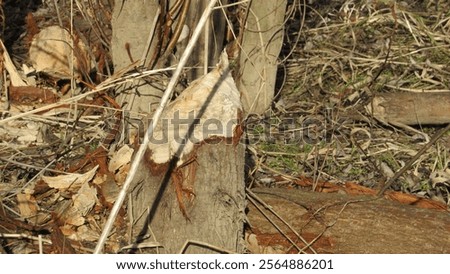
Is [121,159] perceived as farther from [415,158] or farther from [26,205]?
[415,158]

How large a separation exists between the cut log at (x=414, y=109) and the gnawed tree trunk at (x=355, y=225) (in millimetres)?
950

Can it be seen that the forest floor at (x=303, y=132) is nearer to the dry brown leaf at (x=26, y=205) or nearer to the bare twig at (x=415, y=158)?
the dry brown leaf at (x=26, y=205)

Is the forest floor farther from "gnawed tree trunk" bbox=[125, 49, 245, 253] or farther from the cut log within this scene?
"gnawed tree trunk" bbox=[125, 49, 245, 253]

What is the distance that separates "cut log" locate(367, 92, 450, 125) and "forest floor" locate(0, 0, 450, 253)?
0.15 feet

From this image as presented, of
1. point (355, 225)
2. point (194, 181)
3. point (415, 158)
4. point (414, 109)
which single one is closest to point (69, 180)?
point (194, 181)

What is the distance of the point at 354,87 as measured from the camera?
13.3ft

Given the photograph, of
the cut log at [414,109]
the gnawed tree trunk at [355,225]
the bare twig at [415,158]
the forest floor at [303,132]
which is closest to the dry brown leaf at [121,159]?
the forest floor at [303,132]

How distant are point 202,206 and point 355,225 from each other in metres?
0.58

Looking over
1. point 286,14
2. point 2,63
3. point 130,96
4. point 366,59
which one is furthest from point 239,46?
point 2,63

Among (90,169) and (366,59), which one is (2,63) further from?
(366,59)

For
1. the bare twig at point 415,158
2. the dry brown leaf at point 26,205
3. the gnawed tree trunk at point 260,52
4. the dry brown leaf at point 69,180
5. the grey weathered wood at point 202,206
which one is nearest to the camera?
the grey weathered wood at point 202,206

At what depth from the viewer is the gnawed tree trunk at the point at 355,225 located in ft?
8.95

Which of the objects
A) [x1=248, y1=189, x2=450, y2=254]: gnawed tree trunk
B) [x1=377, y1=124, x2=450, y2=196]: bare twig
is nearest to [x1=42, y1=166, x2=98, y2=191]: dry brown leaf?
[x1=248, y1=189, x2=450, y2=254]: gnawed tree trunk

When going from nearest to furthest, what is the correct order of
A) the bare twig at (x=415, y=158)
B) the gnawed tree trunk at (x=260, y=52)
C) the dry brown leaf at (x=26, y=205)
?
the bare twig at (x=415, y=158) < the dry brown leaf at (x=26, y=205) < the gnawed tree trunk at (x=260, y=52)
